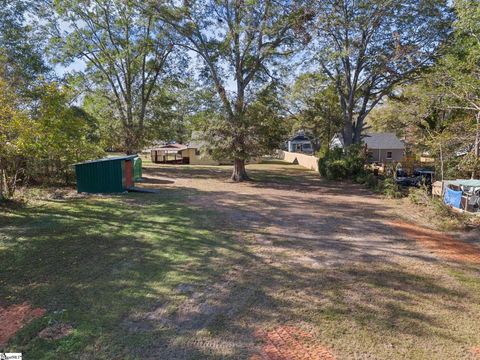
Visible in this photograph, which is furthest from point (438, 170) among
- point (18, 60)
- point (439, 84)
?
point (18, 60)

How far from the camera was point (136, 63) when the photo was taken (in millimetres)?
23375

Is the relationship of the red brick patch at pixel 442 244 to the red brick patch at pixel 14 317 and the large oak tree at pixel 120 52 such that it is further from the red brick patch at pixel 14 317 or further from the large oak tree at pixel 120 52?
the large oak tree at pixel 120 52

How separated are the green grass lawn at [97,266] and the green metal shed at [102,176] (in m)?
3.10

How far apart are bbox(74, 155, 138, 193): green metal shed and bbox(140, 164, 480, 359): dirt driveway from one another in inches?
255

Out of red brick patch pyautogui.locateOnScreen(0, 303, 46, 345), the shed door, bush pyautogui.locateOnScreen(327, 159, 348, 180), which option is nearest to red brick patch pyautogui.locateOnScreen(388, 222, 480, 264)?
red brick patch pyautogui.locateOnScreen(0, 303, 46, 345)

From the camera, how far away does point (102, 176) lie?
40.7 feet

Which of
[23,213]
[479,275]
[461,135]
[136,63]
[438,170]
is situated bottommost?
[479,275]

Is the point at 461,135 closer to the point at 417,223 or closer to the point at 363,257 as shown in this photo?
the point at 417,223

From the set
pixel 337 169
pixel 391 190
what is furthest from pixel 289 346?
pixel 337 169

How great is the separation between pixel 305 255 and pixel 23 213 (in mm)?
7568

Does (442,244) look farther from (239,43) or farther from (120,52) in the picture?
(120,52)

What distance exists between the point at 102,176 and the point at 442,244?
11.5 meters

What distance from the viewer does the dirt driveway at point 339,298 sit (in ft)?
10.8

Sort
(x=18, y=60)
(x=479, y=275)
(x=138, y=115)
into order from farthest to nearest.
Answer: (x=138, y=115) < (x=18, y=60) < (x=479, y=275)
